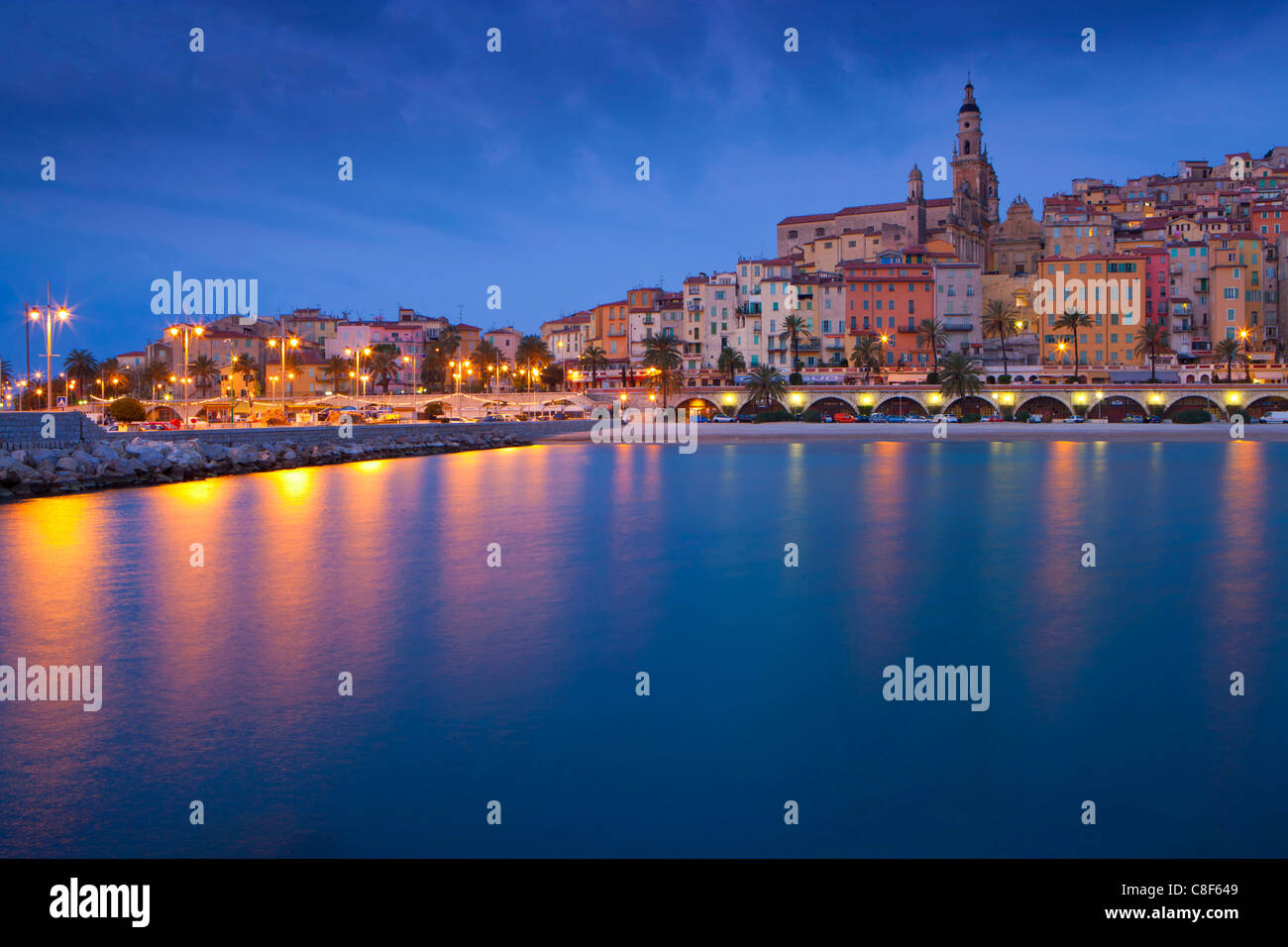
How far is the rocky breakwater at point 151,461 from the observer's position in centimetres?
3409

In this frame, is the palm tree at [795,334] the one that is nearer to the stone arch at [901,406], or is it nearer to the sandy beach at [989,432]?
the stone arch at [901,406]

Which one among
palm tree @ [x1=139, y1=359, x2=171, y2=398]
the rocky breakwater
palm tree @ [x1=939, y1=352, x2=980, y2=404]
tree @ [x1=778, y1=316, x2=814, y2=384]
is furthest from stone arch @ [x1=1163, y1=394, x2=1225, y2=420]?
palm tree @ [x1=139, y1=359, x2=171, y2=398]

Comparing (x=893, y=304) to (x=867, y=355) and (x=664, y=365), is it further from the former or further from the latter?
(x=664, y=365)

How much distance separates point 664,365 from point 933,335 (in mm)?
28552

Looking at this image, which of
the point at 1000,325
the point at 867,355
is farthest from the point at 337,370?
the point at 1000,325

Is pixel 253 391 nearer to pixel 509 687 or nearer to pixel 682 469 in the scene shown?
pixel 682 469

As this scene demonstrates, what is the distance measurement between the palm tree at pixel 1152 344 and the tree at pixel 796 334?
33.0 meters

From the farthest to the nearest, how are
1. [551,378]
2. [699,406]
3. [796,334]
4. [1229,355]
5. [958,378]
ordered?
[551,378] < [796,334] < [699,406] < [1229,355] < [958,378]

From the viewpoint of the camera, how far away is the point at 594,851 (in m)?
6.79

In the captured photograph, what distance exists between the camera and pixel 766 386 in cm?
9475

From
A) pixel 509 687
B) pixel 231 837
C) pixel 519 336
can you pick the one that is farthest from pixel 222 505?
pixel 519 336

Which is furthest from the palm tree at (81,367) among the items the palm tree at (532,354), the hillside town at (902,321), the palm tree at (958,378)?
the palm tree at (958,378)

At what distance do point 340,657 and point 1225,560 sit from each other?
15.9 meters
